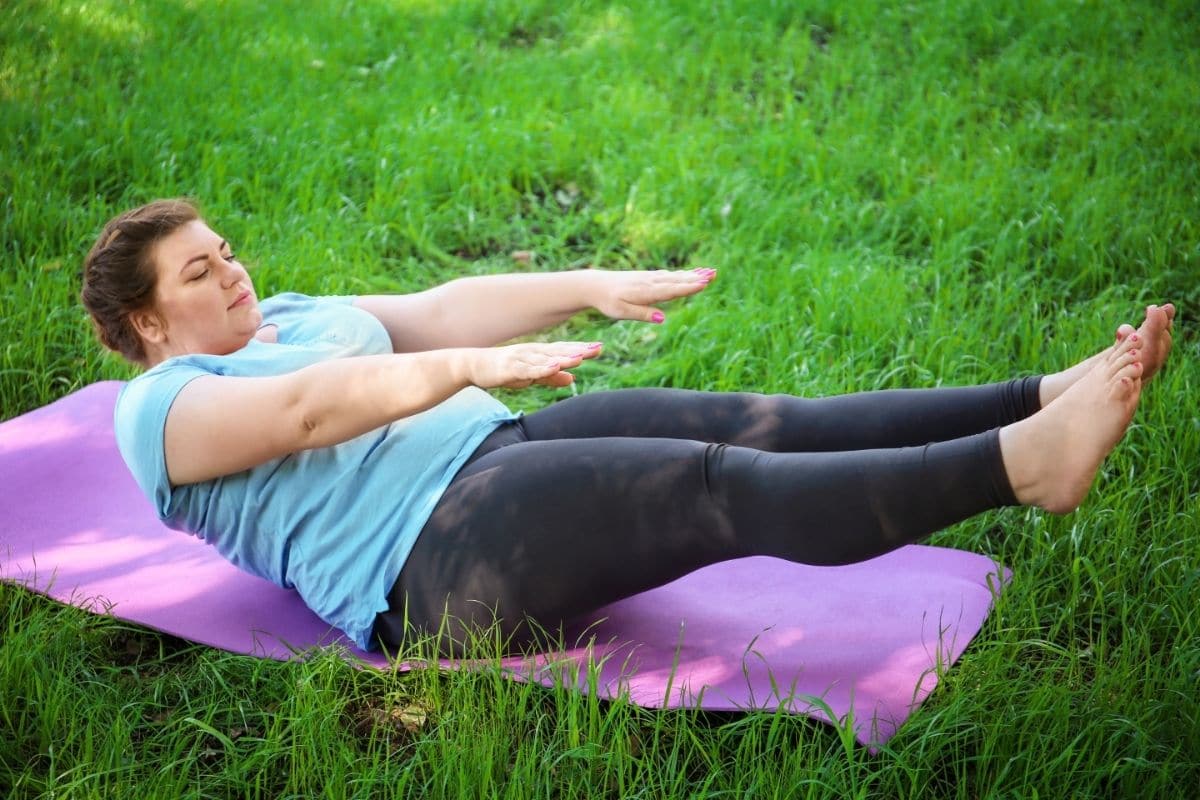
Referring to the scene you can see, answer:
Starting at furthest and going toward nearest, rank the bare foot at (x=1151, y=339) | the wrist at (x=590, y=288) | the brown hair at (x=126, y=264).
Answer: the wrist at (x=590, y=288) < the brown hair at (x=126, y=264) < the bare foot at (x=1151, y=339)

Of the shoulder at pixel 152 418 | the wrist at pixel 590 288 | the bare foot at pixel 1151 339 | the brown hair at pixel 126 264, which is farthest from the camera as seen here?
the wrist at pixel 590 288

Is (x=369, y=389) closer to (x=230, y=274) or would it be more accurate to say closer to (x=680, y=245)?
(x=230, y=274)

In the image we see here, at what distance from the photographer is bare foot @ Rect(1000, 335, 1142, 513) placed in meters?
2.02

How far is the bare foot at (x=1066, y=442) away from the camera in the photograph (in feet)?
6.63

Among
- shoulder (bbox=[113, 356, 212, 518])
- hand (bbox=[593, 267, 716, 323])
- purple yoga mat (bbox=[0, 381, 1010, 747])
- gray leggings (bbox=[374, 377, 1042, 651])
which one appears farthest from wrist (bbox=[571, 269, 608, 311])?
shoulder (bbox=[113, 356, 212, 518])

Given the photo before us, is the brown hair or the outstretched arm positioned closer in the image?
the brown hair

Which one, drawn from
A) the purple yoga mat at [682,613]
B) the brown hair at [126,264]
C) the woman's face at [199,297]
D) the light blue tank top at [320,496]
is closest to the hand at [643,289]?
the light blue tank top at [320,496]

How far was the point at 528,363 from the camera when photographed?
2.12m

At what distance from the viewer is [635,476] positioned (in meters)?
2.24

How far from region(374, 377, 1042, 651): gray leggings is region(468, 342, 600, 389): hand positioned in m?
0.24

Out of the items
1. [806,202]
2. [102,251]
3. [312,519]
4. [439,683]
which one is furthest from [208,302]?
[806,202]

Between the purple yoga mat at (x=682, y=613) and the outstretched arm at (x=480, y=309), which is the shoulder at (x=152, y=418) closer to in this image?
the purple yoga mat at (x=682, y=613)

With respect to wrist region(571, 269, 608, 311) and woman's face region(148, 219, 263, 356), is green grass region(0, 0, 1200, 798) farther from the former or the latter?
wrist region(571, 269, 608, 311)

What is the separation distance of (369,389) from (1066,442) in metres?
1.25
